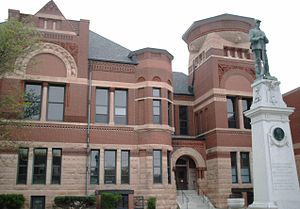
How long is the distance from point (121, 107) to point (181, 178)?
872cm

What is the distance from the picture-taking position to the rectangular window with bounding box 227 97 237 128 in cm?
3130

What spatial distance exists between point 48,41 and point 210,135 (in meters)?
15.0

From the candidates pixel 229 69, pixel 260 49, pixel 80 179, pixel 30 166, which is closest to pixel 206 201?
pixel 80 179

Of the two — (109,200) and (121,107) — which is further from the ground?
(121,107)

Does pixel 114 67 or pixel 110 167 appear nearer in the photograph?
pixel 110 167

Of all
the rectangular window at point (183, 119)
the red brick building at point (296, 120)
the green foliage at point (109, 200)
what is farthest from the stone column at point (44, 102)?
the red brick building at point (296, 120)

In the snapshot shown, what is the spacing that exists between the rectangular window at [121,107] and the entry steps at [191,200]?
298 inches

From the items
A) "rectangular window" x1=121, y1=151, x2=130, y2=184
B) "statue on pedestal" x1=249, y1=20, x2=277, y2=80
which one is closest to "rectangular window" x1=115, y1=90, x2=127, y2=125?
"rectangular window" x1=121, y1=151, x2=130, y2=184

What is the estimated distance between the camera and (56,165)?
2525cm

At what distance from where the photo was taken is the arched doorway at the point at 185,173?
31.4 metres

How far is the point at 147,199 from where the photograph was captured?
2545 cm

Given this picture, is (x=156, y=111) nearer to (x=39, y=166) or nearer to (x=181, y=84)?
(x=39, y=166)

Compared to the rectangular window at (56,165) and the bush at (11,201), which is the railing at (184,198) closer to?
the rectangular window at (56,165)

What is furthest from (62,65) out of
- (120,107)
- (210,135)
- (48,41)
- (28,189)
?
(210,135)
